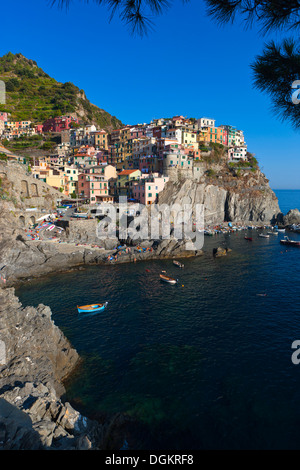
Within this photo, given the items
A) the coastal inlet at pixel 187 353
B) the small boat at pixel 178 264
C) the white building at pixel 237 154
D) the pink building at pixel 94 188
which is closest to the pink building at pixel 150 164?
the pink building at pixel 94 188

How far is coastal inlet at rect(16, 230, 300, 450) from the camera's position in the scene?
13852mm

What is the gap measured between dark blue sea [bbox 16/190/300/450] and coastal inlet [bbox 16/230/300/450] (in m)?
0.06

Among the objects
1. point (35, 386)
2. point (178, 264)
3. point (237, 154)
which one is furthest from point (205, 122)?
point (35, 386)

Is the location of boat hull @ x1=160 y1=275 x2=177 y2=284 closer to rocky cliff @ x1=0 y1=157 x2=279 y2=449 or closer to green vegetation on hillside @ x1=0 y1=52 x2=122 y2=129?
rocky cliff @ x1=0 y1=157 x2=279 y2=449

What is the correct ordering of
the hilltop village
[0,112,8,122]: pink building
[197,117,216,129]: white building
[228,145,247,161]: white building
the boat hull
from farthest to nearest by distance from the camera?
[0,112,8,122]: pink building
[197,117,216,129]: white building
[228,145,247,161]: white building
the hilltop village
the boat hull

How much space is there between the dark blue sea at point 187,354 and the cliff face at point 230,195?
127 ft

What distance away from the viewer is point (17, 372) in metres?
15.5

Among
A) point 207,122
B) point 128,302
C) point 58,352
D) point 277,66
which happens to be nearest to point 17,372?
point 58,352

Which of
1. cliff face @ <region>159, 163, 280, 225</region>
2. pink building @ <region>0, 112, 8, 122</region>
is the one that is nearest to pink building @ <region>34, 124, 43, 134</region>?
pink building @ <region>0, 112, 8, 122</region>

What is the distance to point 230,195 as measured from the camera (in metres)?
75.4

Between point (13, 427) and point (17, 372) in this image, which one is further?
point (17, 372)

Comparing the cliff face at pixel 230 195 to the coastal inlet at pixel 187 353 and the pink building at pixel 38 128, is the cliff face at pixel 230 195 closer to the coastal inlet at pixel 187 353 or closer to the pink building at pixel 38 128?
Result: the coastal inlet at pixel 187 353
